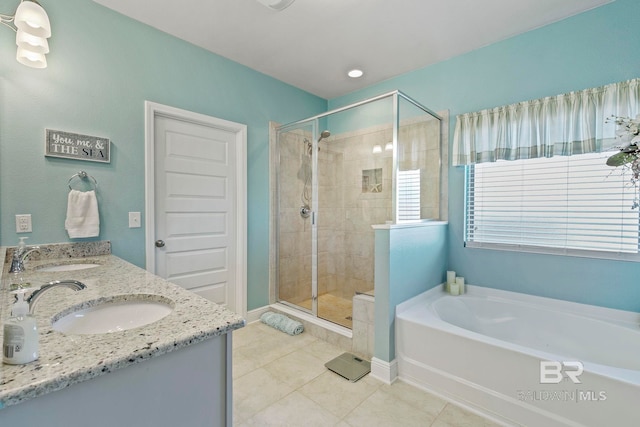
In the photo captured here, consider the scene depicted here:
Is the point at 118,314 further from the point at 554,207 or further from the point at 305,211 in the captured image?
the point at 554,207

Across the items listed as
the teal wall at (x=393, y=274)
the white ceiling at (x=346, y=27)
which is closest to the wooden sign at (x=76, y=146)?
the white ceiling at (x=346, y=27)

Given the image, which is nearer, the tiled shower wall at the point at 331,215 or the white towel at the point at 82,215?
the white towel at the point at 82,215

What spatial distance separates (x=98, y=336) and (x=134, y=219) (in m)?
1.69

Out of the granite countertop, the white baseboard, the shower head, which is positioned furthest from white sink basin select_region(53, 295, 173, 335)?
the shower head

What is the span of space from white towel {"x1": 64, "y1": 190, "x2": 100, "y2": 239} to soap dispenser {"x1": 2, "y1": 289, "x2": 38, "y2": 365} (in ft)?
5.28

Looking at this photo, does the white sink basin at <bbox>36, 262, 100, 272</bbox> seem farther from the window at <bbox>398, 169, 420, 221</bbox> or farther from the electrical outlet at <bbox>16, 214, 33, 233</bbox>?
the window at <bbox>398, 169, 420, 221</bbox>

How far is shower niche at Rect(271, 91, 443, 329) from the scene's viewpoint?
286cm

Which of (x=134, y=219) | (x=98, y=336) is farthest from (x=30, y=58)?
(x=98, y=336)

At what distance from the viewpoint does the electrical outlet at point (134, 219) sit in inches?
87.2

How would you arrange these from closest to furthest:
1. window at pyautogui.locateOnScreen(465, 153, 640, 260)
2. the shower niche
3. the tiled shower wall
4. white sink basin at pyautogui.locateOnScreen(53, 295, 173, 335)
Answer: white sink basin at pyautogui.locateOnScreen(53, 295, 173, 335) → window at pyautogui.locateOnScreen(465, 153, 640, 260) → the shower niche → the tiled shower wall

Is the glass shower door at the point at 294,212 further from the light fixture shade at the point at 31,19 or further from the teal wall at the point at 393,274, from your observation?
the light fixture shade at the point at 31,19

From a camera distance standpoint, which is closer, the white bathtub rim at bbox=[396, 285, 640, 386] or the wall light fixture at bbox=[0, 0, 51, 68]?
the white bathtub rim at bbox=[396, 285, 640, 386]

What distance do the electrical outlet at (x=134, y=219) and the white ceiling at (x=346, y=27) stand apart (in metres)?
1.51

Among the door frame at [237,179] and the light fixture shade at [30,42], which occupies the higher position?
the light fixture shade at [30,42]
